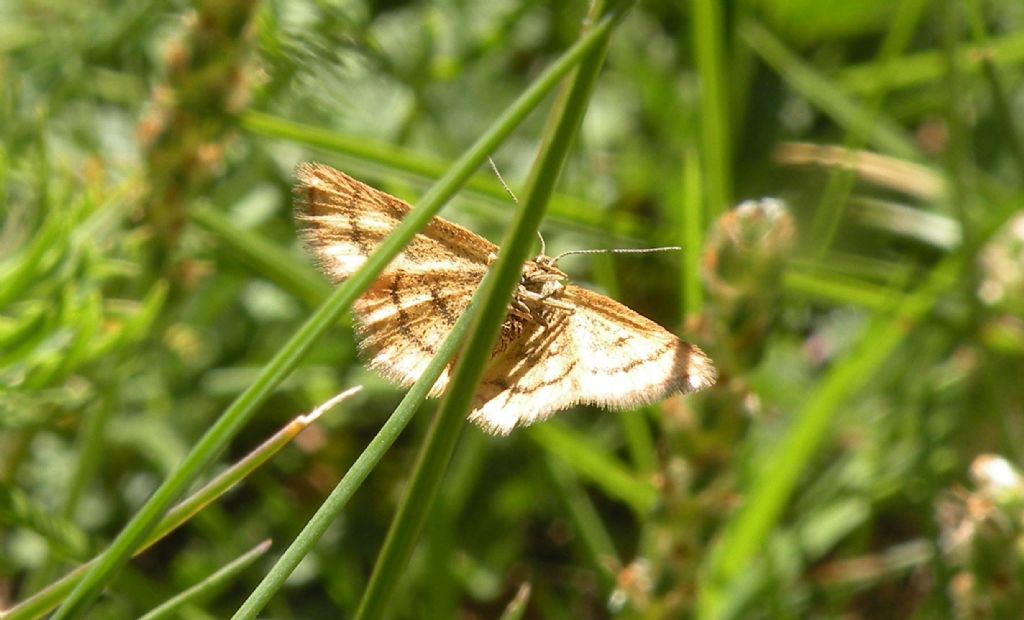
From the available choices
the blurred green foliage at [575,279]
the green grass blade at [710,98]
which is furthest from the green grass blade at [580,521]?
the green grass blade at [710,98]

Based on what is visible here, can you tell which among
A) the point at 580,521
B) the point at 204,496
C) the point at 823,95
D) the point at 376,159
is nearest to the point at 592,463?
the point at 580,521

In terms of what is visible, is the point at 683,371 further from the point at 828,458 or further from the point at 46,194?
the point at 828,458

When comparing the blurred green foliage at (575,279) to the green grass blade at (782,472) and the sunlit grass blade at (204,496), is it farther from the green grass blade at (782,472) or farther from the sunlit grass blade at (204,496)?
the sunlit grass blade at (204,496)

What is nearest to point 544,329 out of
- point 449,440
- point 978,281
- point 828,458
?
point 449,440

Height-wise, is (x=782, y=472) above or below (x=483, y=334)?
below

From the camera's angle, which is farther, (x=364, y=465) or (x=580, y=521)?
(x=580, y=521)

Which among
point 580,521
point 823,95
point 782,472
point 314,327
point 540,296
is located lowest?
point 580,521

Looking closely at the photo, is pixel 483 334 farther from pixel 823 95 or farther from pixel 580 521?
pixel 823 95
